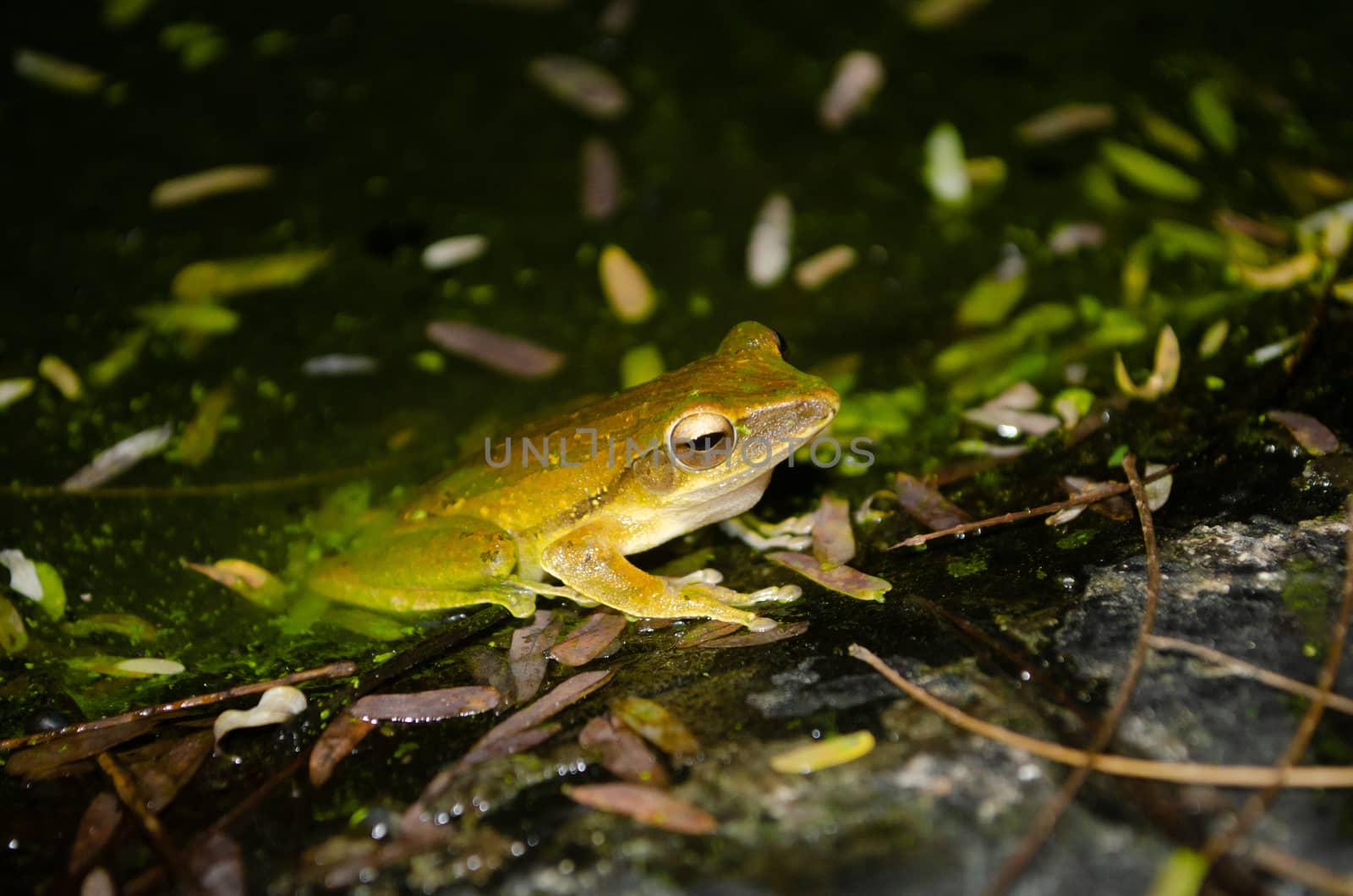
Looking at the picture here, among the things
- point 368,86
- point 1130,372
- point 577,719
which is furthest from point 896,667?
point 368,86

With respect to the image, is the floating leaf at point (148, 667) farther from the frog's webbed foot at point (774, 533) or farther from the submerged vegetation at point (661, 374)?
the frog's webbed foot at point (774, 533)

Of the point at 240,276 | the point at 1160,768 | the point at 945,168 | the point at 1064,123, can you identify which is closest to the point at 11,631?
the point at 240,276

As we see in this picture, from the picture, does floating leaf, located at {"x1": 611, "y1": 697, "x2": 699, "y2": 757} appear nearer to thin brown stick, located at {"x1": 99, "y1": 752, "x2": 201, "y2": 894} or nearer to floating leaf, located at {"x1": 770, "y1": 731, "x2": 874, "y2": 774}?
floating leaf, located at {"x1": 770, "y1": 731, "x2": 874, "y2": 774}

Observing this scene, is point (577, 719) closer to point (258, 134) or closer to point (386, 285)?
point (386, 285)

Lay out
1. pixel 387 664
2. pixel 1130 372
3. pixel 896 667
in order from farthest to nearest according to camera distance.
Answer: pixel 1130 372 < pixel 387 664 < pixel 896 667

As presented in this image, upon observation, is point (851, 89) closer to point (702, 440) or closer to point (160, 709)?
point (702, 440)

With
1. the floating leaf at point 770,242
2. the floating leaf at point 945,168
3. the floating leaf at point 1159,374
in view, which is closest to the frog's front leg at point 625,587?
the floating leaf at point 1159,374
